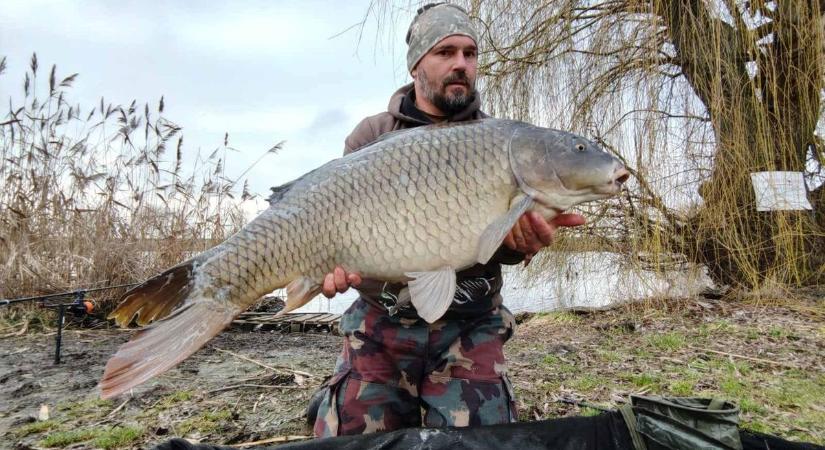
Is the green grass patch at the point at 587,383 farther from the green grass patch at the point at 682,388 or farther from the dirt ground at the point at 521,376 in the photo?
the green grass patch at the point at 682,388

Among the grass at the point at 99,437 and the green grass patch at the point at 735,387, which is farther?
the green grass patch at the point at 735,387

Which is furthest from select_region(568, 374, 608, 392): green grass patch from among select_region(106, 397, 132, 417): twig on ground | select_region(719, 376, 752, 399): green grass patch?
select_region(106, 397, 132, 417): twig on ground

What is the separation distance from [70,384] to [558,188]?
1.96 meters

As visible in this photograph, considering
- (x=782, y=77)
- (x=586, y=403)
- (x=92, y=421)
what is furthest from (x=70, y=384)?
(x=782, y=77)

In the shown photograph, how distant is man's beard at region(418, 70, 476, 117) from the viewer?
1.65 metres

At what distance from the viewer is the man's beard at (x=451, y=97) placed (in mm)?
1653

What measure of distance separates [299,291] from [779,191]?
2.91 metres

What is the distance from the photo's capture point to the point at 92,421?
1713 mm

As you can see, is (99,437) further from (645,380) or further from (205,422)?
(645,380)

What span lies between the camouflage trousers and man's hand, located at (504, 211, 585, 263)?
0.28m

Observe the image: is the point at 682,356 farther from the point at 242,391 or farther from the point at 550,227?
the point at 242,391

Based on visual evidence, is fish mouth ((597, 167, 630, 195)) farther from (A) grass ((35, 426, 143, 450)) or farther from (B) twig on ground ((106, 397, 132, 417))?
(B) twig on ground ((106, 397, 132, 417))

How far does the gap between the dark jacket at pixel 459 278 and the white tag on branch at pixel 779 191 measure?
85.2 inches

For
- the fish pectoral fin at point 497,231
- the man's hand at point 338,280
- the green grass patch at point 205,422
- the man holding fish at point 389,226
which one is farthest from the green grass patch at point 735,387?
the green grass patch at point 205,422
